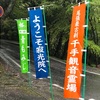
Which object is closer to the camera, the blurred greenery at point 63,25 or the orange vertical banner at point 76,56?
the orange vertical banner at point 76,56

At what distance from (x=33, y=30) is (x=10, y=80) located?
3052 millimetres

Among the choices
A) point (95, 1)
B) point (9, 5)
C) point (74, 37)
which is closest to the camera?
point (74, 37)

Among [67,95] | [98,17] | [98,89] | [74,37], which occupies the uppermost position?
[98,17]

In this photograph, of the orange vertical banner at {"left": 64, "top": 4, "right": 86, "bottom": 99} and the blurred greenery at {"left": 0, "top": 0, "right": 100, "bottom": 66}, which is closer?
the orange vertical banner at {"left": 64, "top": 4, "right": 86, "bottom": 99}

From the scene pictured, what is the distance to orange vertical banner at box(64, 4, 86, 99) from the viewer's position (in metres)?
5.99

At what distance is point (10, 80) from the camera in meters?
10.6

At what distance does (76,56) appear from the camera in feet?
19.8

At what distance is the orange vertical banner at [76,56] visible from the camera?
5.99m

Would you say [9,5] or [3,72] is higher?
[9,5]

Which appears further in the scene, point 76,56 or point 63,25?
point 63,25

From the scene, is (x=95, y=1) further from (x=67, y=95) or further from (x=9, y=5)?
(x=67, y=95)

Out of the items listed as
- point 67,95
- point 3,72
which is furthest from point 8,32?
point 67,95

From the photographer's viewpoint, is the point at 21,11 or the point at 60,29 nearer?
the point at 60,29

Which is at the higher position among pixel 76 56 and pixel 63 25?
pixel 63 25
